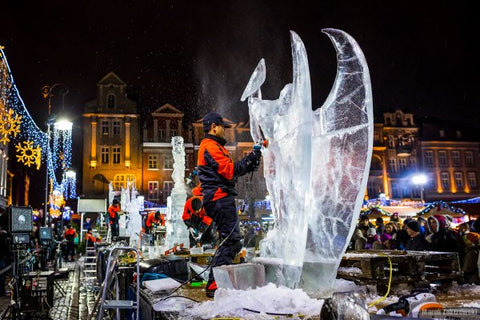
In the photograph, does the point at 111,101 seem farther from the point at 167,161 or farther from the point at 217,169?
the point at 217,169

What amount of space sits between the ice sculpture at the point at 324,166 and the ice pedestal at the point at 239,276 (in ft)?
1.17

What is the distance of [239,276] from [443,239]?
4.84 meters

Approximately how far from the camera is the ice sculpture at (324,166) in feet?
13.1

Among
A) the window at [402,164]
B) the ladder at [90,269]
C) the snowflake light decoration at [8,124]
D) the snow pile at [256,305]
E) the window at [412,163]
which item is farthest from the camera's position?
the window at [412,163]

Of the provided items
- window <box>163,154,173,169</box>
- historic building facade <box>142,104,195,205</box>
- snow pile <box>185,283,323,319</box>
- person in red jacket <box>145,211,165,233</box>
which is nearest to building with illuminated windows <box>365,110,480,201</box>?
historic building facade <box>142,104,195,205</box>

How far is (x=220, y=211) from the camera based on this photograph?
4.41 meters

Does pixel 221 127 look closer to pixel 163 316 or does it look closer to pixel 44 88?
pixel 163 316

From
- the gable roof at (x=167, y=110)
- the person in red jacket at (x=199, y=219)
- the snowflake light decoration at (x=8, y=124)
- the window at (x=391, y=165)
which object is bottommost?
the person in red jacket at (x=199, y=219)

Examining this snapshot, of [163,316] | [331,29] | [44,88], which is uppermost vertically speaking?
[44,88]

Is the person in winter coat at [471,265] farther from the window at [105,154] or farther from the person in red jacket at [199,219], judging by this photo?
the window at [105,154]

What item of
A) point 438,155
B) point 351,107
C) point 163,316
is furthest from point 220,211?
point 438,155

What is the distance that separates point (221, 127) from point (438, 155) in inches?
2029

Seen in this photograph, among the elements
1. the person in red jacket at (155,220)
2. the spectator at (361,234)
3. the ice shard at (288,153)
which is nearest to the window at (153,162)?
the person in red jacket at (155,220)

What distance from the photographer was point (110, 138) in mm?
40219
